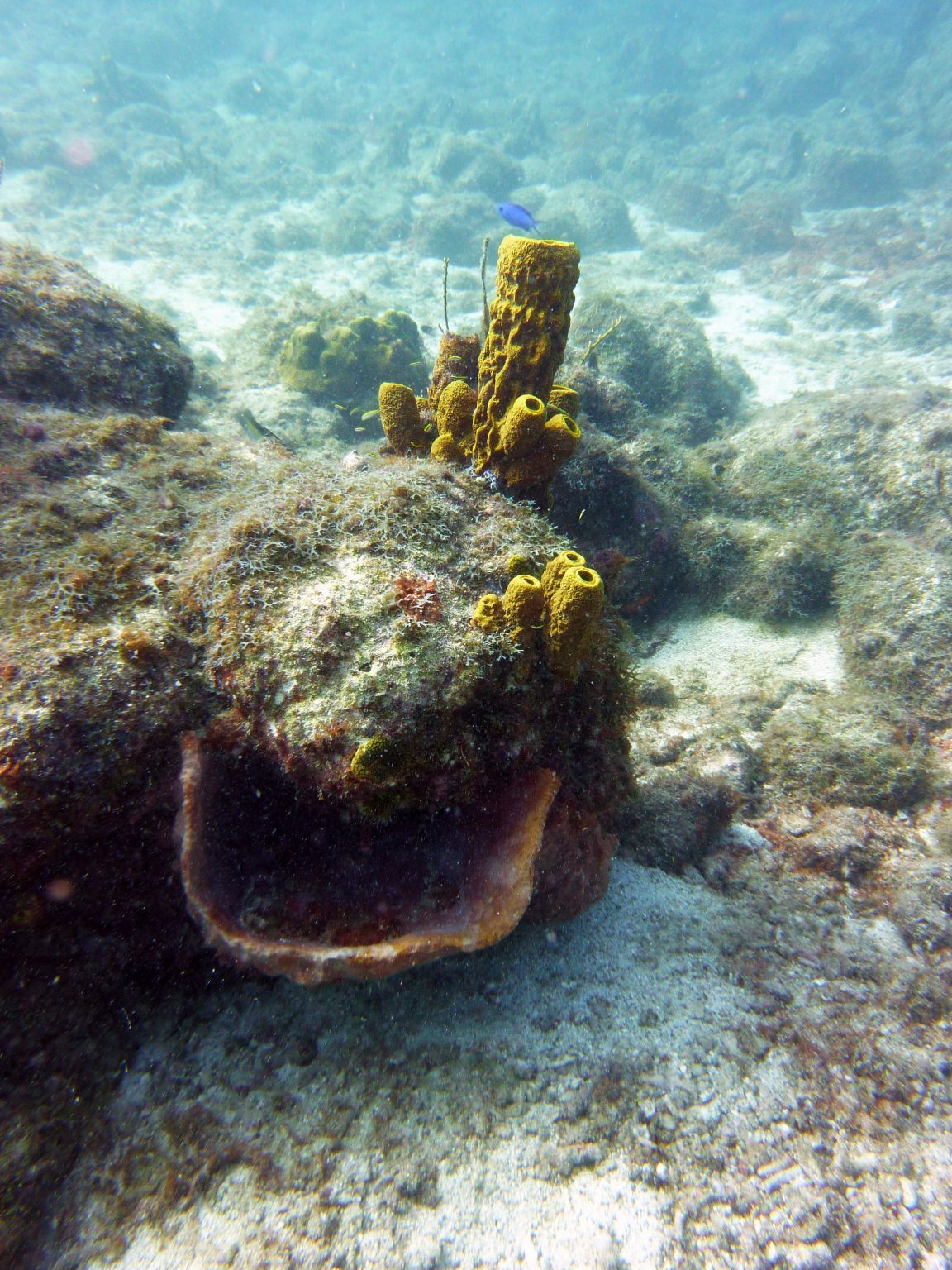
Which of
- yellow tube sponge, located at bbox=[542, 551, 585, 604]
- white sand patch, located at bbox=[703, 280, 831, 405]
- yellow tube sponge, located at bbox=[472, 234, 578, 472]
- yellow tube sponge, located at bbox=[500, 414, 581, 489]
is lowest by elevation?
yellow tube sponge, located at bbox=[542, 551, 585, 604]

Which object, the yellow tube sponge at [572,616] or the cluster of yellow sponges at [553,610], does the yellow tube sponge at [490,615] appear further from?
the yellow tube sponge at [572,616]

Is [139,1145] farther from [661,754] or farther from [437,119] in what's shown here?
[437,119]

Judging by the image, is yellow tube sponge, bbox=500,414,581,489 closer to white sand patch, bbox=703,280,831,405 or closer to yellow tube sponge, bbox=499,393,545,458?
yellow tube sponge, bbox=499,393,545,458

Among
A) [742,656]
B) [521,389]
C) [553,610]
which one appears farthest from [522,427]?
[742,656]

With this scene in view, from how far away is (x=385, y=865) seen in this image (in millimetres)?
2213

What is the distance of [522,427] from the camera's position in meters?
2.89

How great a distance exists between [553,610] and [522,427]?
1.19 meters

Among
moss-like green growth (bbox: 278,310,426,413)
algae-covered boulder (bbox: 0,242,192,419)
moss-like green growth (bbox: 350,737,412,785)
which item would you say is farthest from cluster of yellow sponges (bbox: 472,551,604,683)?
moss-like green growth (bbox: 278,310,426,413)

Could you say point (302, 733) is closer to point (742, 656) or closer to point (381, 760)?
point (381, 760)

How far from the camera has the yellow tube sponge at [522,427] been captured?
286 centimetres

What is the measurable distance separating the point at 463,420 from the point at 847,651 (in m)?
3.75

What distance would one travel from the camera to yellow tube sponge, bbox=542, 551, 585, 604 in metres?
2.27

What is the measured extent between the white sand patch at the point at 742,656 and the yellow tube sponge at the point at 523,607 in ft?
9.50

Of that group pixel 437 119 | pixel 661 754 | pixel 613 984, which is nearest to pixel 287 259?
pixel 437 119
